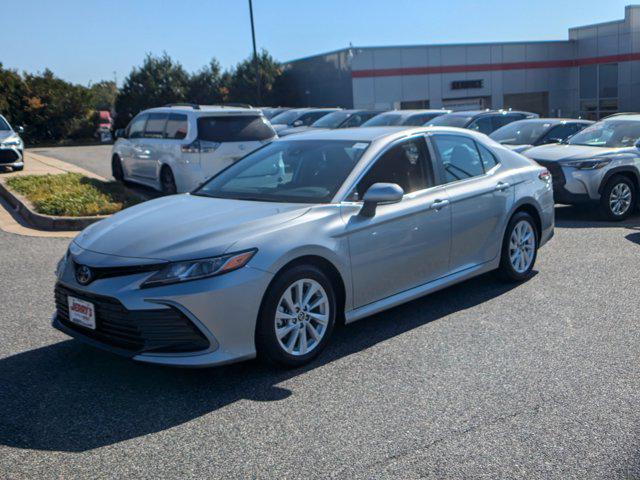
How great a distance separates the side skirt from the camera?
17.5 feet

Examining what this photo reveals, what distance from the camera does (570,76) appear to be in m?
42.4

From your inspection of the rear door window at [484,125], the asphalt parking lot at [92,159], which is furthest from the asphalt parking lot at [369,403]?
the asphalt parking lot at [92,159]

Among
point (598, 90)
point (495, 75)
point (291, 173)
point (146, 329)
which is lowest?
point (146, 329)

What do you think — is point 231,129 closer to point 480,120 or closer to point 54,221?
point 54,221

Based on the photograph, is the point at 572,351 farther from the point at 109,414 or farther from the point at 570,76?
the point at 570,76

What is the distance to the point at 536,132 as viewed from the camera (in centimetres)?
1393

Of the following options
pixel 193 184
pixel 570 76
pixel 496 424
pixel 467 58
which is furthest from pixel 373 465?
pixel 570 76

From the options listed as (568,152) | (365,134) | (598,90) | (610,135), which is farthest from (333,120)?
(598,90)

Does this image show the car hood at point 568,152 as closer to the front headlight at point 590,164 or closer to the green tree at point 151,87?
the front headlight at point 590,164

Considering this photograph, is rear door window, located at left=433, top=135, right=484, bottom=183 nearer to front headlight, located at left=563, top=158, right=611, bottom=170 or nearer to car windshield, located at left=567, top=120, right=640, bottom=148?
Result: front headlight, located at left=563, top=158, right=611, bottom=170

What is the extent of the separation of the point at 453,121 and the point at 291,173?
456 inches

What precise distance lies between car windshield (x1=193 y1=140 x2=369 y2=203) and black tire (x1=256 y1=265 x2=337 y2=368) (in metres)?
0.68

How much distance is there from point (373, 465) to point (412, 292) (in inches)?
90.9

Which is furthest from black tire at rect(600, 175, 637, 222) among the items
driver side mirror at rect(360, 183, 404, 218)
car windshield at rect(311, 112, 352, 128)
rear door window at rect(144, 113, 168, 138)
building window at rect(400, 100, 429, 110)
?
building window at rect(400, 100, 429, 110)
